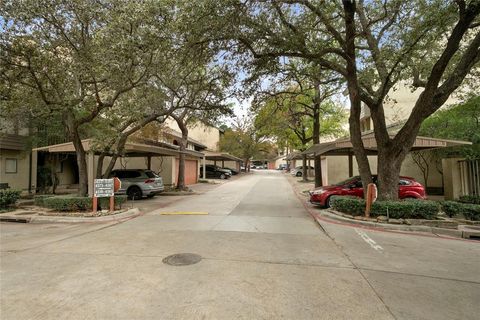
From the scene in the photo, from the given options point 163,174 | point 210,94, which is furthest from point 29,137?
point 210,94

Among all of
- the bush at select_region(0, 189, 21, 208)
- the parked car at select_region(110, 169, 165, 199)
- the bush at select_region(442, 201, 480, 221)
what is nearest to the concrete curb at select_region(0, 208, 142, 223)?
the bush at select_region(0, 189, 21, 208)

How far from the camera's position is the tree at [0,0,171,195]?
8477 mm

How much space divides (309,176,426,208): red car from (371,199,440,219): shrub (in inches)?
107

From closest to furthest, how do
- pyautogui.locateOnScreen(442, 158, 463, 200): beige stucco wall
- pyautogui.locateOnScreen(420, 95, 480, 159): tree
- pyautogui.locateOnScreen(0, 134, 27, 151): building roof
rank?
pyautogui.locateOnScreen(420, 95, 480, 159): tree → pyautogui.locateOnScreen(442, 158, 463, 200): beige stucco wall → pyautogui.locateOnScreen(0, 134, 27, 151): building roof

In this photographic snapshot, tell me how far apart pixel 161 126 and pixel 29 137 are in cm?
756

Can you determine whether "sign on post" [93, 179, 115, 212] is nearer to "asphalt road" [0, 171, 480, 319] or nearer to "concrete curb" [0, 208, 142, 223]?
"concrete curb" [0, 208, 142, 223]

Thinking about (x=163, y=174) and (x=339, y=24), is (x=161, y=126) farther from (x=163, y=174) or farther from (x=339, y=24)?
(x=339, y=24)

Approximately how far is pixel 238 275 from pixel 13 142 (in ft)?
→ 57.7

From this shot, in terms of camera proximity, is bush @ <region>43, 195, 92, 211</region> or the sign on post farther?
bush @ <region>43, 195, 92, 211</region>

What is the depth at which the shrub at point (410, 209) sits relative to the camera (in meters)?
9.20

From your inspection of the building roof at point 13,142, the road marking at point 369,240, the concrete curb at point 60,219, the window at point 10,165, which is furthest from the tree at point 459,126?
the window at point 10,165

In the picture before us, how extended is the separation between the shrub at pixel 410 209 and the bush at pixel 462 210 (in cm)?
80

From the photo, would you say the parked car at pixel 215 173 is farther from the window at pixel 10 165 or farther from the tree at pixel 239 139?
the window at pixel 10 165

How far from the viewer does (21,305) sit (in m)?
3.87
